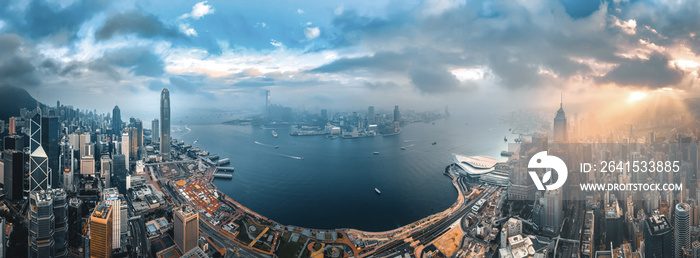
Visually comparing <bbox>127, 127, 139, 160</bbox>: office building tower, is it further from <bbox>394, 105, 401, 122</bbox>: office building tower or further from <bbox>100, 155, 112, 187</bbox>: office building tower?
<bbox>394, 105, 401, 122</bbox>: office building tower

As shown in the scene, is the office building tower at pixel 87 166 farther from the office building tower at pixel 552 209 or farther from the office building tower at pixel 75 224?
the office building tower at pixel 552 209

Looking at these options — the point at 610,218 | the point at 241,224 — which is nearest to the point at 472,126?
the point at 610,218

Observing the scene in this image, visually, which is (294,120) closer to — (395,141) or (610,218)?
→ (395,141)

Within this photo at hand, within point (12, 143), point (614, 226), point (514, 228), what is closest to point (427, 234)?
point (514, 228)

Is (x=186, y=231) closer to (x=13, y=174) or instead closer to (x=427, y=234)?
(x=427, y=234)

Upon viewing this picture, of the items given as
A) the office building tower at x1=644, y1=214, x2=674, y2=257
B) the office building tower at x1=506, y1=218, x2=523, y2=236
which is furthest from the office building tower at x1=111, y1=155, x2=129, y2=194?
the office building tower at x1=644, y1=214, x2=674, y2=257

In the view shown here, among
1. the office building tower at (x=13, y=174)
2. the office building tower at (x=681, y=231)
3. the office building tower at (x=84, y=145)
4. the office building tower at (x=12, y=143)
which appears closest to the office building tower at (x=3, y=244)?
the office building tower at (x=13, y=174)
